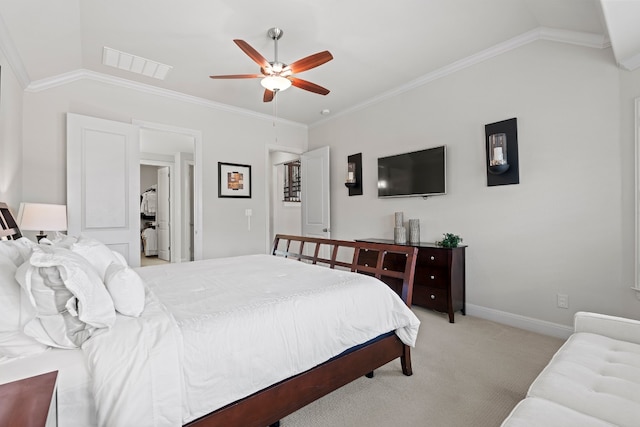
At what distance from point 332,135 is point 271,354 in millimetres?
4155

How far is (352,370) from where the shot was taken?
174cm

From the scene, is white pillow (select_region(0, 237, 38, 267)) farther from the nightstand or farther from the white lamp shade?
the white lamp shade

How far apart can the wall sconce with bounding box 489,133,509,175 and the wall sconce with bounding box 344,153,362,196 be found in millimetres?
1879

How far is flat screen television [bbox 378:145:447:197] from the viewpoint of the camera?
11.4 feet

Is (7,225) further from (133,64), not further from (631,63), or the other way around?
(631,63)

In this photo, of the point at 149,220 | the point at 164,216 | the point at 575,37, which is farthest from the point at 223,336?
the point at 149,220

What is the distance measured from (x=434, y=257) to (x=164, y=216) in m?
6.28

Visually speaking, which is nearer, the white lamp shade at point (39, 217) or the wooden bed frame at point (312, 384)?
the wooden bed frame at point (312, 384)

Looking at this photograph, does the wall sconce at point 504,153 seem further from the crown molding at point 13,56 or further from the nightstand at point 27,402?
the crown molding at point 13,56

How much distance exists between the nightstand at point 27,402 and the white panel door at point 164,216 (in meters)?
6.57

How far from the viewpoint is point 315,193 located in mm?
5086

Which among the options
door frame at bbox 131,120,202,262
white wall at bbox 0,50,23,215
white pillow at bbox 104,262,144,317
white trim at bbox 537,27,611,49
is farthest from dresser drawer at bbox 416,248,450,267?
white wall at bbox 0,50,23,215

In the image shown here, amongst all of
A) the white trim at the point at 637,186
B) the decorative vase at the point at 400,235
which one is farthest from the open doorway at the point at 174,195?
the white trim at the point at 637,186

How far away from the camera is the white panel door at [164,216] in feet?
22.6
